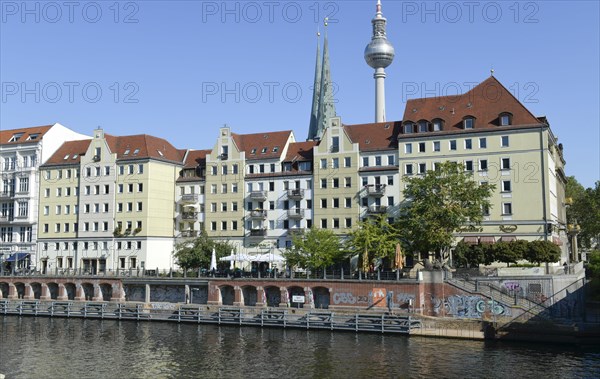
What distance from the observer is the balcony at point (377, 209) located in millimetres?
83125

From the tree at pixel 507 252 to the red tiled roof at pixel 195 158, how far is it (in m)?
46.6

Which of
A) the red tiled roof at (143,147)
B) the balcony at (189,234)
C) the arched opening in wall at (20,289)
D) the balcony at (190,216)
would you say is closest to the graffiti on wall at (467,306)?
the balcony at (189,234)

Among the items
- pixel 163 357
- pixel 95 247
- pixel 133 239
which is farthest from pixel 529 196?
pixel 95 247

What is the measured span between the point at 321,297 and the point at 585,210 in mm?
60168

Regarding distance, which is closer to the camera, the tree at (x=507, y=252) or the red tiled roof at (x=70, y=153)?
the tree at (x=507, y=252)

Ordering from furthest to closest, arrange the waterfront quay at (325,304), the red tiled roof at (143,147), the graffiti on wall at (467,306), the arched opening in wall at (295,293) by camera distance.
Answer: the red tiled roof at (143,147) < the arched opening in wall at (295,293) < the graffiti on wall at (467,306) < the waterfront quay at (325,304)

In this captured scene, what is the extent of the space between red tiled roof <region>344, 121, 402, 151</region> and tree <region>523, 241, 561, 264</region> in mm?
23717

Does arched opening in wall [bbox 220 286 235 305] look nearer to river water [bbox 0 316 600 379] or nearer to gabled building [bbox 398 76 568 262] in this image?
river water [bbox 0 316 600 379]

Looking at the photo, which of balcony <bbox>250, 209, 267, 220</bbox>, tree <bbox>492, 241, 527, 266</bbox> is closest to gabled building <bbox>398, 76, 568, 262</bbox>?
tree <bbox>492, 241, 527, 266</bbox>

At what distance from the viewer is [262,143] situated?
95.1 m

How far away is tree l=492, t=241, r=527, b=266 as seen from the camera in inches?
2704

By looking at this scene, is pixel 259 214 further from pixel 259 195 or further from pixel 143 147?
pixel 143 147

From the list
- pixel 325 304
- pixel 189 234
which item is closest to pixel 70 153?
pixel 189 234

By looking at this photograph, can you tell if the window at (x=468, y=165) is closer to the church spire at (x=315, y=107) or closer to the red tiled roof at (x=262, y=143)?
the red tiled roof at (x=262, y=143)
